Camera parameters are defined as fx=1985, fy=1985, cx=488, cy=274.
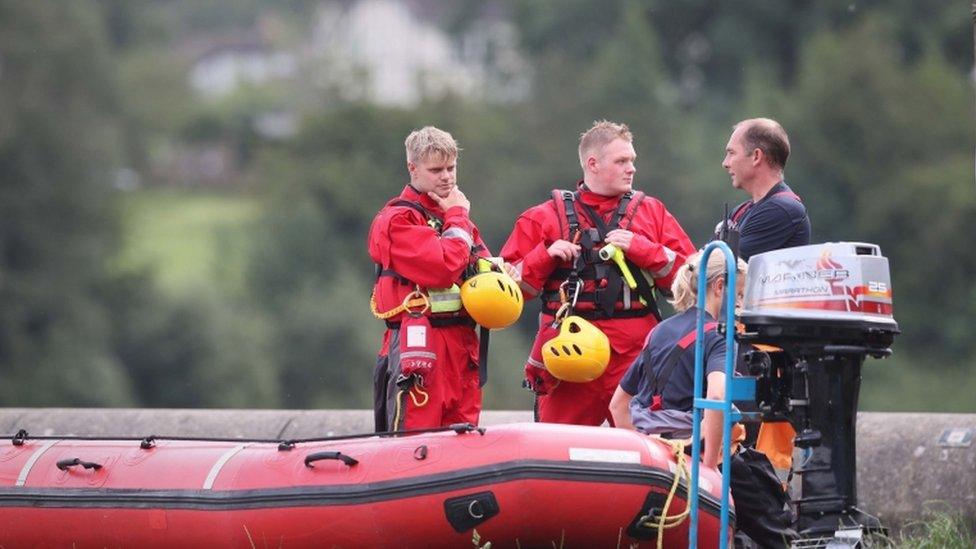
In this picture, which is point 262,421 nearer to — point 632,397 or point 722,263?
point 632,397

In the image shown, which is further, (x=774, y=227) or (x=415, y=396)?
(x=415, y=396)

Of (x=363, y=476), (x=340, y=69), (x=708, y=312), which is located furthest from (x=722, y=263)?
(x=340, y=69)

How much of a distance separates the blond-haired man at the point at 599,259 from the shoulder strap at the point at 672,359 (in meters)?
0.87

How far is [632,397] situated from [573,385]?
791mm

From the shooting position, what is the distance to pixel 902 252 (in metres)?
46.4

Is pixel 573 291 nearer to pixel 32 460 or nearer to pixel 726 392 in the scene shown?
pixel 726 392

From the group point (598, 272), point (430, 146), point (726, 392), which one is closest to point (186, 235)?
point (598, 272)

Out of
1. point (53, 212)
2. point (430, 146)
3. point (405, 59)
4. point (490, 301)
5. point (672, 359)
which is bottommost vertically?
point (672, 359)

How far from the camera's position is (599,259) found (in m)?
7.88

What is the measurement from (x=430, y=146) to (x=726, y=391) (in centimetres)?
201

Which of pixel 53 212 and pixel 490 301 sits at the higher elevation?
pixel 53 212

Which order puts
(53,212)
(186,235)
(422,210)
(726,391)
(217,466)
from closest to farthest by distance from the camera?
1. (726,391)
2. (217,466)
3. (422,210)
4. (53,212)
5. (186,235)

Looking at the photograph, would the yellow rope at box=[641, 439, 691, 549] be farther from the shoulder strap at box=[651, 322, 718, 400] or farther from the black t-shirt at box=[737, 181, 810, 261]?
the black t-shirt at box=[737, 181, 810, 261]

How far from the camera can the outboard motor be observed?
6.12 meters
